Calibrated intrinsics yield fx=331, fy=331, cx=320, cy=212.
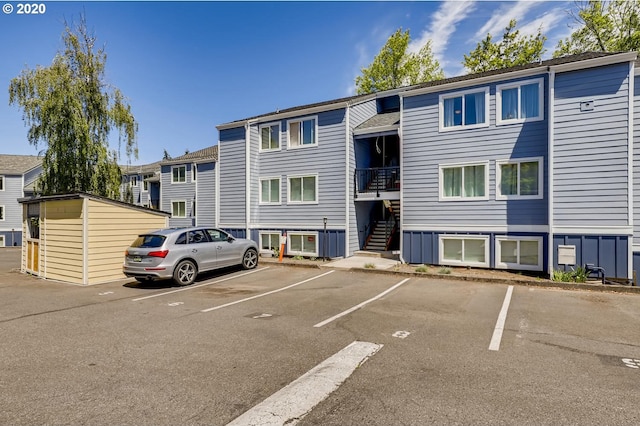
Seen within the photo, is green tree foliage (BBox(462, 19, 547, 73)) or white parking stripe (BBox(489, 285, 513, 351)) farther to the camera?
green tree foliage (BBox(462, 19, 547, 73))

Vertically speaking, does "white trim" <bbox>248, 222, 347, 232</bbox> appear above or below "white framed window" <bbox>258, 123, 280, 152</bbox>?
below

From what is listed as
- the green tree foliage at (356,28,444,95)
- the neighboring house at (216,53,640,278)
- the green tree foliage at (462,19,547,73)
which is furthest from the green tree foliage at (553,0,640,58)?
the neighboring house at (216,53,640,278)

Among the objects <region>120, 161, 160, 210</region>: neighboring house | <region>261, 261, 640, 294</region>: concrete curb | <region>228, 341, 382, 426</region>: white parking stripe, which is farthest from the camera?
<region>120, 161, 160, 210</region>: neighboring house

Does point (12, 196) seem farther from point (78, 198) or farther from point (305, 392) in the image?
point (305, 392)

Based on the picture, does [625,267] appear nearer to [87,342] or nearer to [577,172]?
[577,172]

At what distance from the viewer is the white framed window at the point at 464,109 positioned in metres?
12.5

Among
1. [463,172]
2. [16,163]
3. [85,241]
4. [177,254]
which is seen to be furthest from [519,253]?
[16,163]

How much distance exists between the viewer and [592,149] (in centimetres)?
1044

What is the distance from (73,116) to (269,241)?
12497 mm

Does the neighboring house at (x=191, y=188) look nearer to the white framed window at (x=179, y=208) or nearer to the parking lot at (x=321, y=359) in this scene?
the white framed window at (x=179, y=208)

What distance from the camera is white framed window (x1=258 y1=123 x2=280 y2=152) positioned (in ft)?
57.8

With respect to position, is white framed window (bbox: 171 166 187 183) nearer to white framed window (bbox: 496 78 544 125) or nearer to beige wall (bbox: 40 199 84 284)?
beige wall (bbox: 40 199 84 284)

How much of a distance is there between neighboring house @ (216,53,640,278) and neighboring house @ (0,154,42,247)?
26719mm

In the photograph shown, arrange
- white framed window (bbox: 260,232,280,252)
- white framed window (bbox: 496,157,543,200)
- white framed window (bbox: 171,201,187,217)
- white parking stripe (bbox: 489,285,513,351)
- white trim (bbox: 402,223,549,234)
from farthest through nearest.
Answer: white framed window (bbox: 171,201,187,217), white framed window (bbox: 260,232,280,252), white framed window (bbox: 496,157,543,200), white trim (bbox: 402,223,549,234), white parking stripe (bbox: 489,285,513,351)
